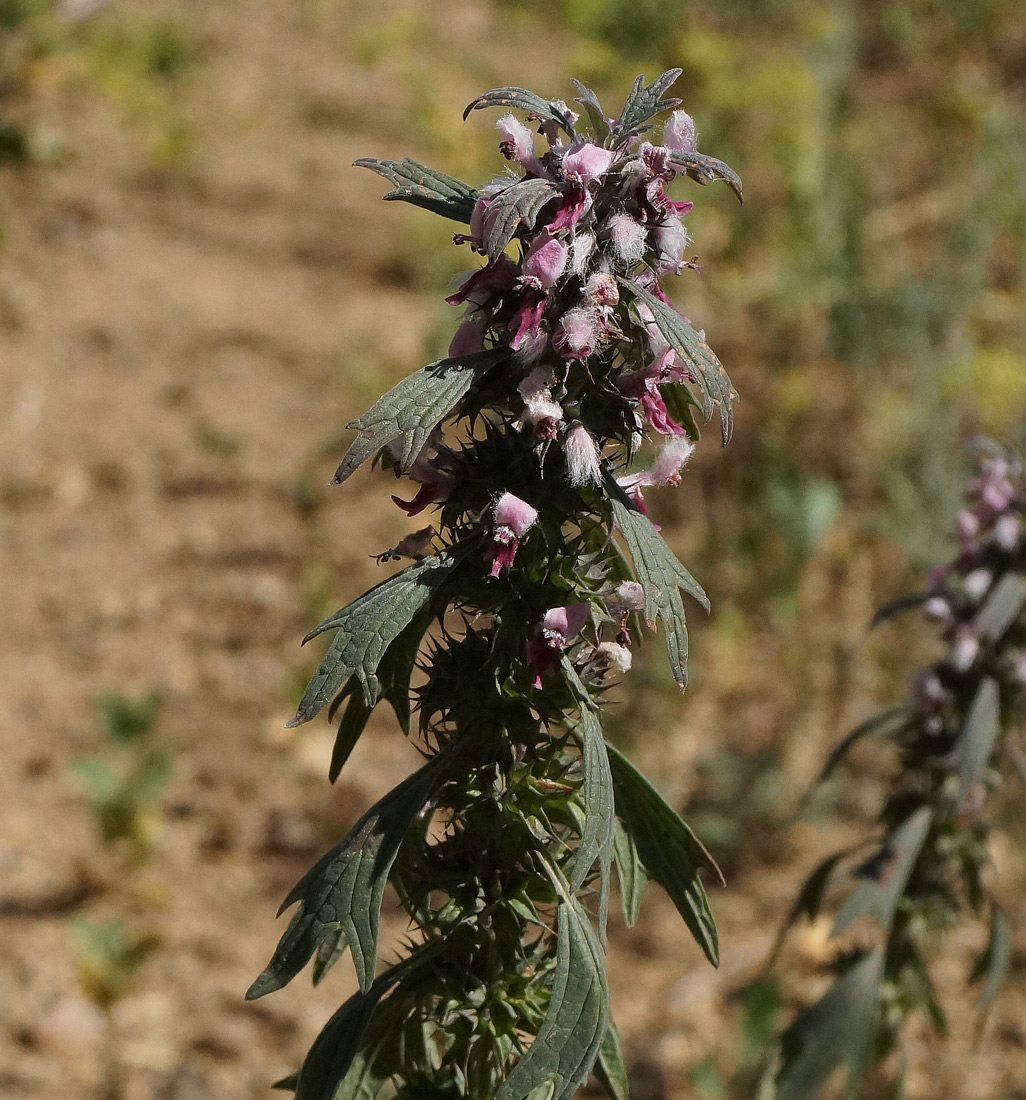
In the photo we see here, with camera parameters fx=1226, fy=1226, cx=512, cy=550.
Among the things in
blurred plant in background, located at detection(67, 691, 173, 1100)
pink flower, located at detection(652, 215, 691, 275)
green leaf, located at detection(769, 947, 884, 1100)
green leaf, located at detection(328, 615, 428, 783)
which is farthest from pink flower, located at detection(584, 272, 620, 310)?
blurred plant in background, located at detection(67, 691, 173, 1100)

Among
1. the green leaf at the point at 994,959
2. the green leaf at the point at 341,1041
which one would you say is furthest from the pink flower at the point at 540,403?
the green leaf at the point at 994,959

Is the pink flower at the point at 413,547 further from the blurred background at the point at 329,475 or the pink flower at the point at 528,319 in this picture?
the blurred background at the point at 329,475

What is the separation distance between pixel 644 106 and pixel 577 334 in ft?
0.95

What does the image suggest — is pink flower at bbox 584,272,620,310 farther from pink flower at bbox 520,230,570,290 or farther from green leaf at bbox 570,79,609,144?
green leaf at bbox 570,79,609,144

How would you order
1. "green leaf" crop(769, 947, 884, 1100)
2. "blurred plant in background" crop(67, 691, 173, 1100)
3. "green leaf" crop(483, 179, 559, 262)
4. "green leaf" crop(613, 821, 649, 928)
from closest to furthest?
1. "green leaf" crop(483, 179, 559, 262)
2. "green leaf" crop(613, 821, 649, 928)
3. "green leaf" crop(769, 947, 884, 1100)
4. "blurred plant in background" crop(67, 691, 173, 1100)

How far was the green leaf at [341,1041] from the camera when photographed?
5.28 feet

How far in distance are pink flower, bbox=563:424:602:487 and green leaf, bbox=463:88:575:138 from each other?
0.35 metres

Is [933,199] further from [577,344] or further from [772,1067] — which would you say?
[577,344]

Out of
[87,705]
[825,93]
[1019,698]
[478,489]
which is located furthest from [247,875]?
[825,93]

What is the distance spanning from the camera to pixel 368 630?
1397mm

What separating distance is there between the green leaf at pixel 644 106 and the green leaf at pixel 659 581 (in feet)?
1.40

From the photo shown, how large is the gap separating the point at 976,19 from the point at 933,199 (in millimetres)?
2177

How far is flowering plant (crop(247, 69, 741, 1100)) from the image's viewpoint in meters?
1.39

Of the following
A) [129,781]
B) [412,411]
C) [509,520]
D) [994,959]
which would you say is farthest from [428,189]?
[129,781]
